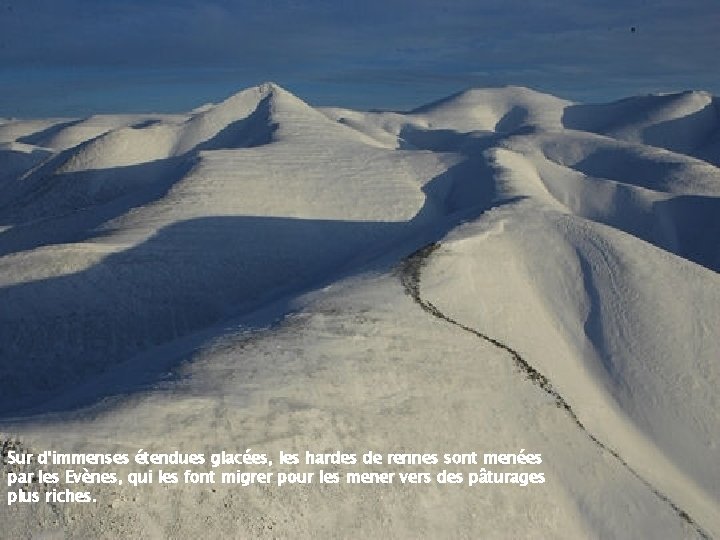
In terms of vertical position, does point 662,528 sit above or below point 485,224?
below

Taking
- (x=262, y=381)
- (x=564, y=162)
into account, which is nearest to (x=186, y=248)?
(x=262, y=381)

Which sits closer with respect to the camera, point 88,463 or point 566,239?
point 88,463

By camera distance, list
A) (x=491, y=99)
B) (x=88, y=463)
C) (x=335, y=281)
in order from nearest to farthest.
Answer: (x=88, y=463) → (x=335, y=281) → (x=491, y=99)

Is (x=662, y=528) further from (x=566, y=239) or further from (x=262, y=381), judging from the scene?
(x=566, y=239)

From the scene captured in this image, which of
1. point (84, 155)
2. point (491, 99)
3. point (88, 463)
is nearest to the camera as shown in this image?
point (88, 463)

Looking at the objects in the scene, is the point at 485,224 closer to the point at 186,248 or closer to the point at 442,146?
the point at 186,248

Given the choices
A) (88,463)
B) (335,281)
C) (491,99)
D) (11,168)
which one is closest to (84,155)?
(11,168)
